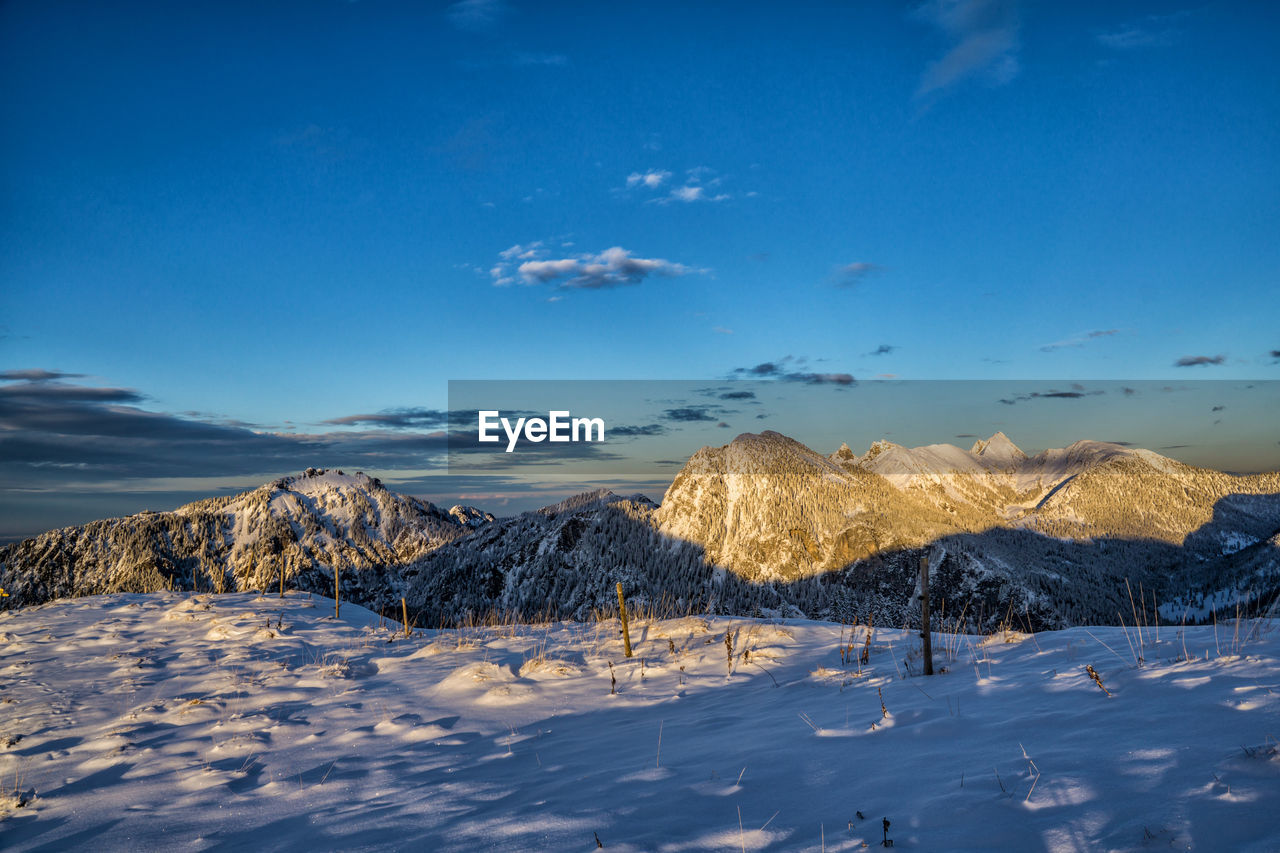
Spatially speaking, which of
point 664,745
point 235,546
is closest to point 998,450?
point 664,745

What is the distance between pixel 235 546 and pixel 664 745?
696 ft

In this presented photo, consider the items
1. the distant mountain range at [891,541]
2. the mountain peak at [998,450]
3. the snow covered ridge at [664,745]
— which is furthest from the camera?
the mountain peak at [998,450]

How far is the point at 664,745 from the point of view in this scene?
7.13 m

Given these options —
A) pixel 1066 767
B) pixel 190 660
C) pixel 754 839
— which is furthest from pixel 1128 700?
pixel 190 660

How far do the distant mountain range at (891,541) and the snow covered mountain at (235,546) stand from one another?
12.3 m

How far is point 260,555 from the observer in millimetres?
171750

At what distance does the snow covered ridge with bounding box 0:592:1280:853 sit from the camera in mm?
4340

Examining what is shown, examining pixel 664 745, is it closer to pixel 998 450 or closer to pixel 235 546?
pixel 998 450

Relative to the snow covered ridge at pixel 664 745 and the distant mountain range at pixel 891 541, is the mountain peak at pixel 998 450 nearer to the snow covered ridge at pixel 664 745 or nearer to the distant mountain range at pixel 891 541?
the distant mountain range at pixel 891 541

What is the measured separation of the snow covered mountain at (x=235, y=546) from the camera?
163 metres

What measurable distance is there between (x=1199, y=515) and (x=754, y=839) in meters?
156

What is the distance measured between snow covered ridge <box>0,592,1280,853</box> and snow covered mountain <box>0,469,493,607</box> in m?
150

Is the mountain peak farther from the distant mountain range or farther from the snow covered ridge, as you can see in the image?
the snow covered ridge

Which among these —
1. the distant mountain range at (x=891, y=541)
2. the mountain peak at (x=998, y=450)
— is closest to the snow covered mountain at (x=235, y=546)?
the distant mountain range at (x=891, y=541)
